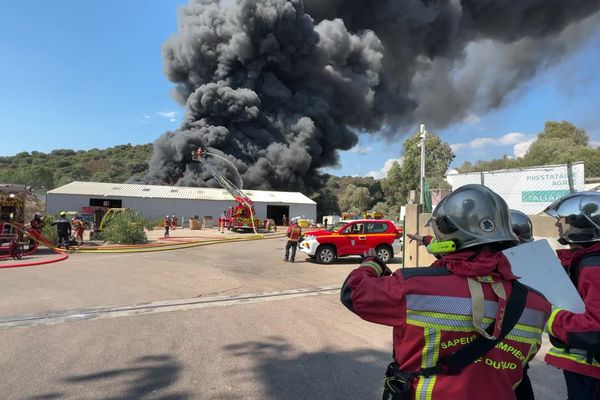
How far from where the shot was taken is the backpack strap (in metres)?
1.45

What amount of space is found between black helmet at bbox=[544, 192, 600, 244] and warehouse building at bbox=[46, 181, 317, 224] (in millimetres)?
34967

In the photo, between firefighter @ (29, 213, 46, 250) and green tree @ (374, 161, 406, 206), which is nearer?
firefighter @ (29, 213, 46, 250)

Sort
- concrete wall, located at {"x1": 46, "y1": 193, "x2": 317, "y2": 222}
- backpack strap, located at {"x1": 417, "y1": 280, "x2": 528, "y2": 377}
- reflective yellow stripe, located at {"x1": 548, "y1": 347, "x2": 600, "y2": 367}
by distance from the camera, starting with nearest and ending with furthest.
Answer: backpack strap, located at {"x1": 417, "y1": 280, "x2": 528, "y2": 377} < reflective yellow stripe, located at {"x1": 548, "y1": 347, "x2": 600, "y2": 367} < concrete wall, located at {"x1": 46, "y1": 193, "x2": 317, "y2": 222}

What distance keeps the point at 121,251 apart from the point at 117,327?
1042cm

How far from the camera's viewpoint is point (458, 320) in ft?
4.80

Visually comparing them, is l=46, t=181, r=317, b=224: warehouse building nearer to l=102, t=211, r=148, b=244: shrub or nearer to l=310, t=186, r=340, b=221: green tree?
l=310, t=186, r=340, b=221: green tree

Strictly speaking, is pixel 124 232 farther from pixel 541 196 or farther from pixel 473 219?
pixel 473 219

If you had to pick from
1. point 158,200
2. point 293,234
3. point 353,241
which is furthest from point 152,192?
point 353,241

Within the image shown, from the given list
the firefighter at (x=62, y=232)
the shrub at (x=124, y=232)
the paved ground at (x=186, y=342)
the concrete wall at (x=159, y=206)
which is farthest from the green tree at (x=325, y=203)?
the paved ground at (x=186, y=342)

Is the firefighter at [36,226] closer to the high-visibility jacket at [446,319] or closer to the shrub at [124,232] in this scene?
the shrub at [124,232]

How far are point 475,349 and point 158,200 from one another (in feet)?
120

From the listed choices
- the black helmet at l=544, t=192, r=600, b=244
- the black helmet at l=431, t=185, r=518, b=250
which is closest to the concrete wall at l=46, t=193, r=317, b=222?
the black helmet at l=544, t=192, r=600, b=244

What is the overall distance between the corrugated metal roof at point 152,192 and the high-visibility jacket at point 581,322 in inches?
1428

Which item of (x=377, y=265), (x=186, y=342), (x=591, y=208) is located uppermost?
(x=591, y=208)
